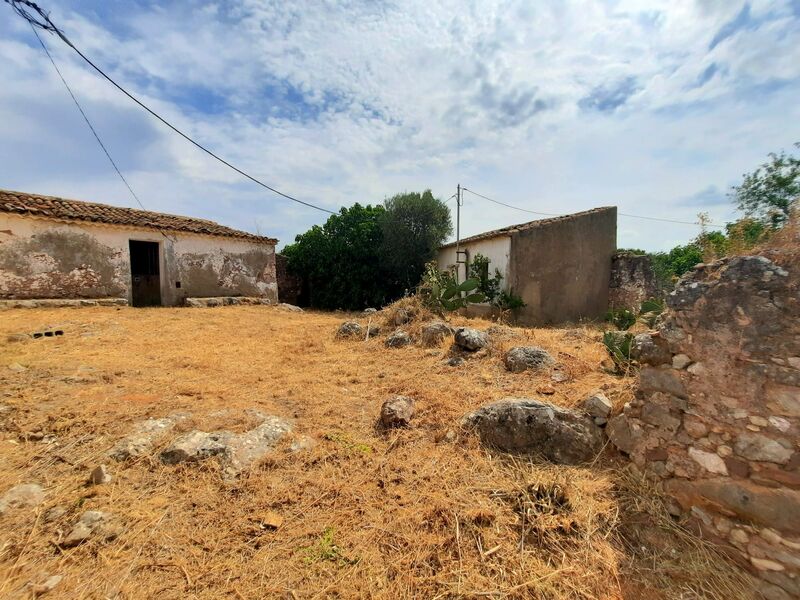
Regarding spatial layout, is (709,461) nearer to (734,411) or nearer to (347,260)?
(734,411)

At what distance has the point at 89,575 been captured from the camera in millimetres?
2088

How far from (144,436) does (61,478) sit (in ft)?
1.94

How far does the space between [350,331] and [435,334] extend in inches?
85.9

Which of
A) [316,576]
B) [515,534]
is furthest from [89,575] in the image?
[515,534]

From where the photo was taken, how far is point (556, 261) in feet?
37.4

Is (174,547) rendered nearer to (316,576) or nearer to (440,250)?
(316,576)

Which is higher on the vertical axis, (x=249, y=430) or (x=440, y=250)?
(x=440, y=250)

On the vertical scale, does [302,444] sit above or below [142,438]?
below

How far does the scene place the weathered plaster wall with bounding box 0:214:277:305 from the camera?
9250 millimetres

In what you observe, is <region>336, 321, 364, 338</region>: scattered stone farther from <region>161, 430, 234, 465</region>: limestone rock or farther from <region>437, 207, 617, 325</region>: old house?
<region>437, 207, 617, 325</region>: old house

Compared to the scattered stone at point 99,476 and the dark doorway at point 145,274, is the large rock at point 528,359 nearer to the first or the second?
the scattered stone at point 99,476

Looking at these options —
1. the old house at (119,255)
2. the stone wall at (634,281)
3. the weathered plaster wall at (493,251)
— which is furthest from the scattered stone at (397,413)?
the stone wall at (634,281)

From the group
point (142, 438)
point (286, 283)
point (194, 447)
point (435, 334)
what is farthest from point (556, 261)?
point (286, 283)

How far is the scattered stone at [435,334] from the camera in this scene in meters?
6.80
